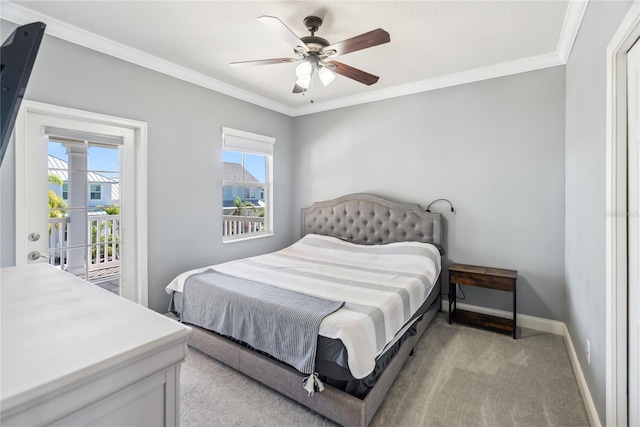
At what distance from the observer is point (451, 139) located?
136 inches

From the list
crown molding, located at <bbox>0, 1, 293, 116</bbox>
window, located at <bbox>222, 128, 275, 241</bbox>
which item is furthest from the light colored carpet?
crown molding, located at <bbox>0, 1, 293, 116</bbox>

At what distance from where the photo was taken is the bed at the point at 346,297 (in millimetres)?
1718

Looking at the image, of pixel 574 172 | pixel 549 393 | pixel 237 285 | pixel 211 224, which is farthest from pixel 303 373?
pixel 574 172

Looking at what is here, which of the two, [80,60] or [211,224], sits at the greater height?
[80,60]

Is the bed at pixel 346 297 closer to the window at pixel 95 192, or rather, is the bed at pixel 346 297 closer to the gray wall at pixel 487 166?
the gray wall at pixel 487 166

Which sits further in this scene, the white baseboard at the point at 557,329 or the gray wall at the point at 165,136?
the gray wall at the point at 165,136

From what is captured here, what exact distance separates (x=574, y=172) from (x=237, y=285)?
2.86 m

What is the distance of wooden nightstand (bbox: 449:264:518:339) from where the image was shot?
286 cm

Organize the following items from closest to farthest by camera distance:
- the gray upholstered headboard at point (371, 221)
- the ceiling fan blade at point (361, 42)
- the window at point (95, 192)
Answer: the ceiling fan blade at point (361, 42), the window at point (95, 192), the gray upholstered headboard at point (371, 221)

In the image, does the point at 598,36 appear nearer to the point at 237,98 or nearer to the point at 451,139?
the point at 451,139

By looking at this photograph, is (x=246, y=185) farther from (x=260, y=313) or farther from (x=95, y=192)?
(x=260, y=313)

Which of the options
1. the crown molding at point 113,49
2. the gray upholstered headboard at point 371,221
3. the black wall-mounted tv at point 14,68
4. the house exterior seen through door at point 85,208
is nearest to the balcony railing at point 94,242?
the house exterior seen through door at point 85,208

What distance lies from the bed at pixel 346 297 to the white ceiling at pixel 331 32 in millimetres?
1636

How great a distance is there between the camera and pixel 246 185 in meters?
4.21
